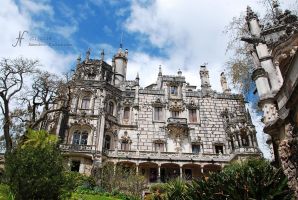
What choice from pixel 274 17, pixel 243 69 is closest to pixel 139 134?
pixel 243 69

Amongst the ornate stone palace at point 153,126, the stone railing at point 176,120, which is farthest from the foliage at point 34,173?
the stone railing at point 176,120

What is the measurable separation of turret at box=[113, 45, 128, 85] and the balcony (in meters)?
9.79

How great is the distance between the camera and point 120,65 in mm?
41938

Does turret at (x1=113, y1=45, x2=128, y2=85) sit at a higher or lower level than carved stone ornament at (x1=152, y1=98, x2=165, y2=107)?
higher

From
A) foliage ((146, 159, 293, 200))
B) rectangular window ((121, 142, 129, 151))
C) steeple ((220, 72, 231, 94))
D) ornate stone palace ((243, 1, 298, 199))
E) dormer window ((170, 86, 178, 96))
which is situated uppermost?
steeple ((220, 72, 231, 94))

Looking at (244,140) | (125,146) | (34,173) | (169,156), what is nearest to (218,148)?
(244,140)

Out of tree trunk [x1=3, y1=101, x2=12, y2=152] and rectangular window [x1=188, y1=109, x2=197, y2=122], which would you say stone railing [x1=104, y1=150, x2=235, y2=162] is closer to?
rectangular window [x1=188, y1=109, x2=197, y2=122]

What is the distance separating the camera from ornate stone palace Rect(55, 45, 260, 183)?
102 feet

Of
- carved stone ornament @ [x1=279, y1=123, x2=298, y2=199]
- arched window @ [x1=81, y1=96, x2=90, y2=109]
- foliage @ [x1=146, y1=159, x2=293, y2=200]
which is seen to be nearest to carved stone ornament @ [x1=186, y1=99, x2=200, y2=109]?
arched window @ [x1=81, y1=96, x2=90, y2=109]

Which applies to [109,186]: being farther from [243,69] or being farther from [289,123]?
[289,123]

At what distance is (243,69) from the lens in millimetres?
15352

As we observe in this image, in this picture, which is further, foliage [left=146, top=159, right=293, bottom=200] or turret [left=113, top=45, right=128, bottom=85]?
turret [left=113, top=45, right=128, bottom=85]

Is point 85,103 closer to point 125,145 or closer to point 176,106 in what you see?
point 125,145

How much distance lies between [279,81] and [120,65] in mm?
32189
